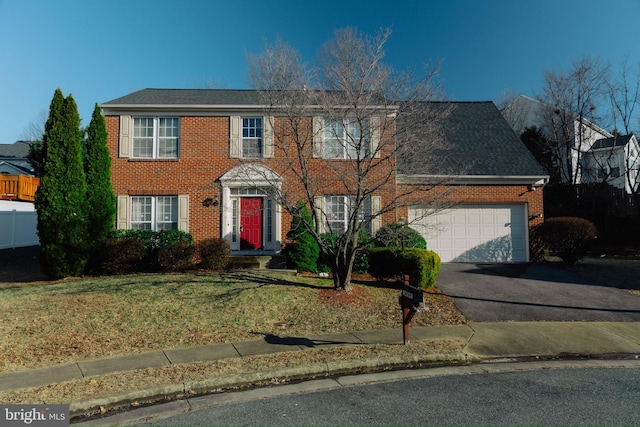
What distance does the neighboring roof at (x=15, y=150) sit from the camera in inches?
1457

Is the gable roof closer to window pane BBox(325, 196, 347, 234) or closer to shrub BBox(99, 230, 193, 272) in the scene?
window pane BBox(325, 196, 347, 234)

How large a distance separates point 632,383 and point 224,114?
511 inches

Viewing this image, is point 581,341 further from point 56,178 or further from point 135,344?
point 56,178

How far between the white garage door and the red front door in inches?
237

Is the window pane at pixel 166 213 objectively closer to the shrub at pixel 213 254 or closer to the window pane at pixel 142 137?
the window pane at pixel 142 137

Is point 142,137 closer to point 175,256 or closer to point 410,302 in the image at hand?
point 175,256

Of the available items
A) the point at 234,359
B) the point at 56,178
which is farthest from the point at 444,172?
the point at 56,178

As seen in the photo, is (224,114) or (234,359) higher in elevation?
(224,114)

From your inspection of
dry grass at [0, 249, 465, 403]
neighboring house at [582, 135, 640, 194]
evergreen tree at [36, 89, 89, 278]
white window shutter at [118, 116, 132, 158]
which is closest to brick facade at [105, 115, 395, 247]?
white window shutter at [118, 116, 132, 158]

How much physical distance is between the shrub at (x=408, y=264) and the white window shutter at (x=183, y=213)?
659 cm

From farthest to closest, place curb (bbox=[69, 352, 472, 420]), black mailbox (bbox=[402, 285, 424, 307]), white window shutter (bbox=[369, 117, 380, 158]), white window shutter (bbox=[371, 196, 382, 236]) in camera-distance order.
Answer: white window shutter (bbox=[371, 196, 382, 236]) → white window shutter (bbox=[369, 117, 380, 158]) → black mailbox (bbox=[402, 285, 424, 307]) → curb (bbox=[69, 352, 472, 420])

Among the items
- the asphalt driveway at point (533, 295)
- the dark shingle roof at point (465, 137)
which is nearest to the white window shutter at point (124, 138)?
the dark shingle roof at point (465, 137)

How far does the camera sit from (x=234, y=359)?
6.07 meters

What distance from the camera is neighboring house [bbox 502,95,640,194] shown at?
2189 centimetres
